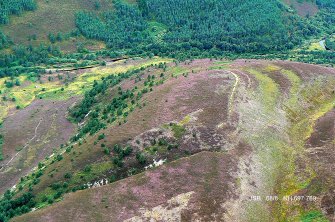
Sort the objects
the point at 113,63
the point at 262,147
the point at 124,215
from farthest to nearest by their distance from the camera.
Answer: the point at 113,63
the point at 262,147
the point at 124,215

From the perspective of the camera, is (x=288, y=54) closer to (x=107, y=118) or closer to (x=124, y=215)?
(x=107, y=118)

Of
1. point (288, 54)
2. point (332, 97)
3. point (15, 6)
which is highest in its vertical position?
point (15, 6)

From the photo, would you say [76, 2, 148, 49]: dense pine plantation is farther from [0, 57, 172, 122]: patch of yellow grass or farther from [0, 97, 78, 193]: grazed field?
[0, 97, 78, 193]: grazed field

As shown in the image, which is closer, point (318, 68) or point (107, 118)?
point (107, 118)

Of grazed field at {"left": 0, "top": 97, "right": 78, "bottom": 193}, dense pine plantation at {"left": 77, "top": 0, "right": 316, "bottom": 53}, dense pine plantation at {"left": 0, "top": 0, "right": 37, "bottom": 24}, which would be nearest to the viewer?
grazed field at {"left": 0, "top": 97, "right": 78, "bottom": 193}

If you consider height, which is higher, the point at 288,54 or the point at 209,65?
the point at 209,65

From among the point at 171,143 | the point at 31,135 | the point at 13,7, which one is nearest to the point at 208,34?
the point at 13,7

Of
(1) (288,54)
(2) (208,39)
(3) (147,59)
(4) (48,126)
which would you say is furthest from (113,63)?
(1) (288,54)

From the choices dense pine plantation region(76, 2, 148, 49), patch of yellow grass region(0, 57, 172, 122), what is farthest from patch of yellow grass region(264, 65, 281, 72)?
dense pine plantation region(76, 2, 148, 49)

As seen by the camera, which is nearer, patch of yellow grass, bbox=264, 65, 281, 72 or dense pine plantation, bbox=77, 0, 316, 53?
patch of yellow grass, bbox=264, 65, 281, 72
